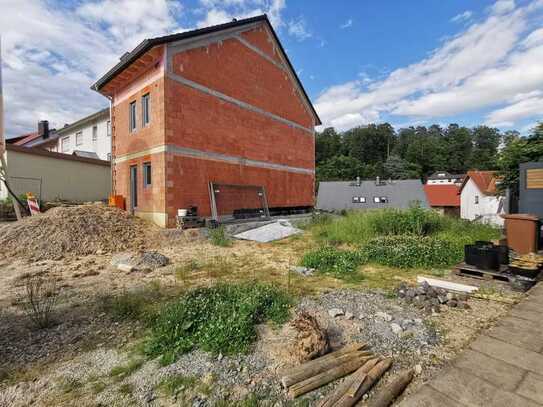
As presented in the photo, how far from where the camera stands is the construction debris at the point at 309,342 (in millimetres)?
2445

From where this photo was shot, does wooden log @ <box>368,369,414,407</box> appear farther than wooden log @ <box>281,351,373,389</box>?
No

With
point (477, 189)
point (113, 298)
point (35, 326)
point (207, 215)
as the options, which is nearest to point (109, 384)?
point (35, 326)

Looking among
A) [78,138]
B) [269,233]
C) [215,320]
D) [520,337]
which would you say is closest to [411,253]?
[520,337]

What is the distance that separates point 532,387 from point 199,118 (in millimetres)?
11830

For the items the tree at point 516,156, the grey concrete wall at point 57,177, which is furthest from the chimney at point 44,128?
the tree at point 516,156

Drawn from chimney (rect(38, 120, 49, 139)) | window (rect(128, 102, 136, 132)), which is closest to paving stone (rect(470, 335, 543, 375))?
window (rect(128, 102, 136, 132))

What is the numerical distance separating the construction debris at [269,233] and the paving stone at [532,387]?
760 cm

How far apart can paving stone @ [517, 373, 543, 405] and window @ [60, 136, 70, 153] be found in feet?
97.0

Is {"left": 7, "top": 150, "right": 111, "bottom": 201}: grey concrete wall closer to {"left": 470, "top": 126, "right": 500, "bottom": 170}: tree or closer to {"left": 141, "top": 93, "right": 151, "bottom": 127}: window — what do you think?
{"left": 141, "top": 93, "right": 151, "bottom": 127}: window

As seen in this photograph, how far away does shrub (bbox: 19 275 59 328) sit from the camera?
334 cm

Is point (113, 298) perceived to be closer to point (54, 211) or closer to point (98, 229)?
point (98, 229)

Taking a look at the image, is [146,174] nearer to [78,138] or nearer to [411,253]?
[411,253]

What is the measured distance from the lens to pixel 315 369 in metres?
2.29

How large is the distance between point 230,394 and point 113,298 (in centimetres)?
299
